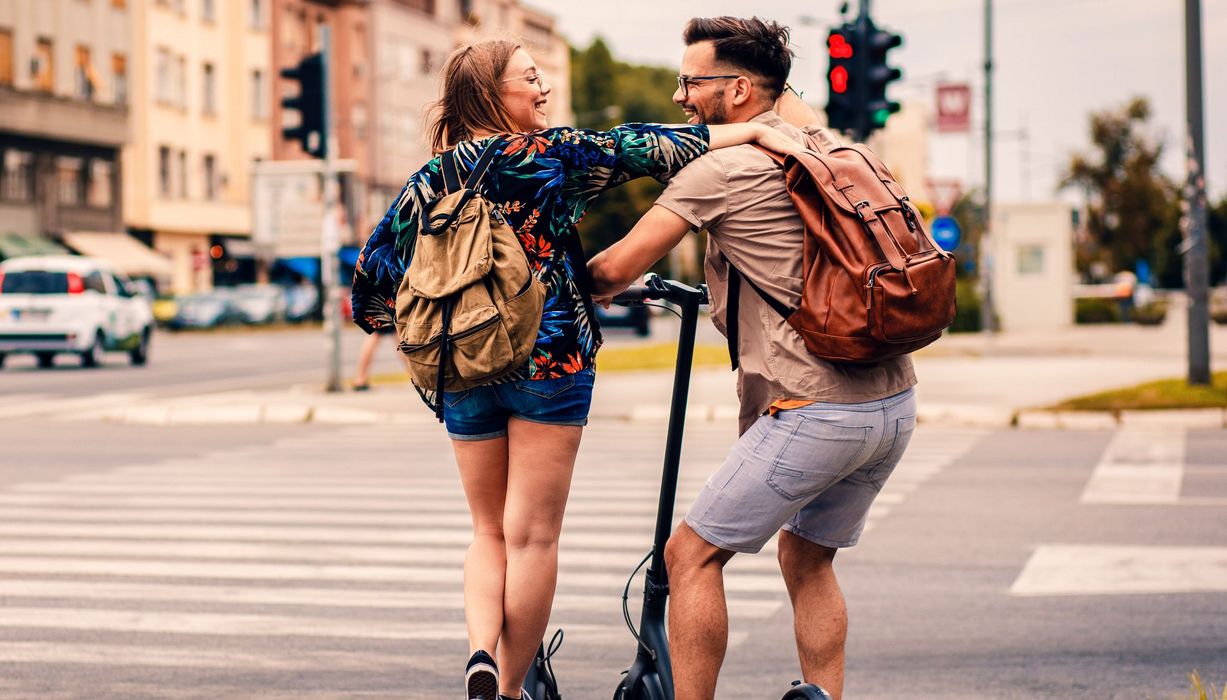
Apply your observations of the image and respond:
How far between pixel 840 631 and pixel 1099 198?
2194 inches

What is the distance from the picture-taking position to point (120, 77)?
56.0 m

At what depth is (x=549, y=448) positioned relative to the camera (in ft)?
12.8

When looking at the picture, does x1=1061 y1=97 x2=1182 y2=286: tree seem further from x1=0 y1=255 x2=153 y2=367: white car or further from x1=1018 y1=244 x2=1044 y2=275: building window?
x1=0 y1=255 x2=153 y2=367: white car

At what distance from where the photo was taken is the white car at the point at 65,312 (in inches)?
1094

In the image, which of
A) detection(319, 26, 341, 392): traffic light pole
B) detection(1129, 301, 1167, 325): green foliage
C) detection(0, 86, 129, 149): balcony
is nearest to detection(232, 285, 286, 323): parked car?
detection(0, 86, 129, 149): balcony

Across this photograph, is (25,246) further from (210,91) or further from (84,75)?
(210,91)

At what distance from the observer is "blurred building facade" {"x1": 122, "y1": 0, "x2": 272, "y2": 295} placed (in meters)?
58.1

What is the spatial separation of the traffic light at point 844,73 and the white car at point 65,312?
56.6ft

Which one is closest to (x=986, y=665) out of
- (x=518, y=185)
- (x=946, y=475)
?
(x=518, y=185)

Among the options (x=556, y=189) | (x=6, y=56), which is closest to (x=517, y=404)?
(x=556, y=189)

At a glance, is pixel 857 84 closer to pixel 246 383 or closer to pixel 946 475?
pixel 946 475

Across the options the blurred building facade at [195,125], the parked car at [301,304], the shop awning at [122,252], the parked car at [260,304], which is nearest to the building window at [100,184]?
the shop awning at [122,252]

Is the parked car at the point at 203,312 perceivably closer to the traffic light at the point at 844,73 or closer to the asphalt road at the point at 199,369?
the asphalt road at the point at 199,369

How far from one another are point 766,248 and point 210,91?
61885mm
